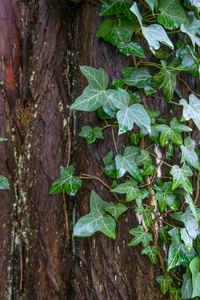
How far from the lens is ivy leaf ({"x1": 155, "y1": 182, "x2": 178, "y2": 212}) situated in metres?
0.89

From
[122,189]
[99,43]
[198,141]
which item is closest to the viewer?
[122,189]

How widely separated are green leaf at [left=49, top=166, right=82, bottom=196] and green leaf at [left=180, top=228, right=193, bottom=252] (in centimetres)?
38

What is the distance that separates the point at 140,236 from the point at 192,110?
0.46 meters

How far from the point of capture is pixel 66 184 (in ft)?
2.95

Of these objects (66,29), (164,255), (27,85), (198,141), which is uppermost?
(66,29)

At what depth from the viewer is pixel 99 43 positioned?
0.96m

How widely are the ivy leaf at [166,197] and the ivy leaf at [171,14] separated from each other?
0.54 metres

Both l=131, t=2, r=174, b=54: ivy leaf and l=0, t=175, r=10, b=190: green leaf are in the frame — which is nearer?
l=131, t=2, r=174, b=54: ivy leaf

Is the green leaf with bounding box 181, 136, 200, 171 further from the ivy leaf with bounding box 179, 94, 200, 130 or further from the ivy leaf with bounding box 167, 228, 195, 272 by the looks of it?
the ivy leaf with bounding box 167, 228, 195, 272

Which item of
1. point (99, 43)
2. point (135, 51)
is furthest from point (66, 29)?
point (135, 51)

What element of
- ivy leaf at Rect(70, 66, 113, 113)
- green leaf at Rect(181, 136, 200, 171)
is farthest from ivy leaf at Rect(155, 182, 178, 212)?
ivy leaf at Rect(70, 66, 113, 113)

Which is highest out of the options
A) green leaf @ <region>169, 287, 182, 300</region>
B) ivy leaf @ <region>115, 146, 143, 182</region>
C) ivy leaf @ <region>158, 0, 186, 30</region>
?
ivy leaf @ <region>158, 0, 186, 30</region>

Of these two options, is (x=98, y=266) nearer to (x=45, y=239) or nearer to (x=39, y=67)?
(x=45, y=239)

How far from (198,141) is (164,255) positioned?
46cm
